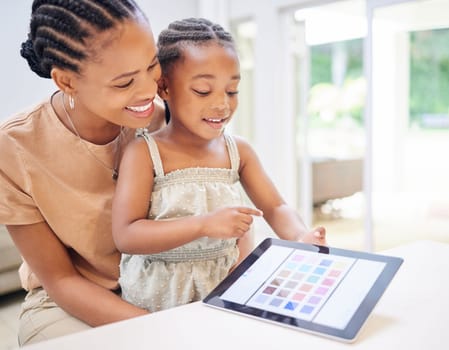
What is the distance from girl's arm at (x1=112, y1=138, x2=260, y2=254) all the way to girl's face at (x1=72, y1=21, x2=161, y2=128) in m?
0.09

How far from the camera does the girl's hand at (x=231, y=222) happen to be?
79 centimetres

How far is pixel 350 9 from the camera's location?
18.6ft

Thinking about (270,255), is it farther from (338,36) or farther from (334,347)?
(338,36)

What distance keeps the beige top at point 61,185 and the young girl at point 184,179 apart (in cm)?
11

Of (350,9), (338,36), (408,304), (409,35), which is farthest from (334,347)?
(409,35)

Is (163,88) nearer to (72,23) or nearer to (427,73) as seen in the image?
(72,23)

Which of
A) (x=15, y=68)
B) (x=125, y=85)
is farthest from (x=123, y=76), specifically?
(x=15, y=68)

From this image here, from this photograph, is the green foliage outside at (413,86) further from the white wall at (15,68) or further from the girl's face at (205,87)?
the girl's face at (205,87)

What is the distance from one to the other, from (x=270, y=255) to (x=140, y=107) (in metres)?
0.38

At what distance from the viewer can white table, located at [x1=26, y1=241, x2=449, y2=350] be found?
0.63 metres

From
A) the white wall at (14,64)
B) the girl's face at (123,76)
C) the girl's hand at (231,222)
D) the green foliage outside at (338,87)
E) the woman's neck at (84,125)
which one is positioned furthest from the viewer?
the green foliage outside at (338,87)

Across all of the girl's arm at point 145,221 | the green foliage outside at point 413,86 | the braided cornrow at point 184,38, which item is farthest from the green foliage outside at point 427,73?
the girl's arm at point 145,221

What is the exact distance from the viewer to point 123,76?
899mm

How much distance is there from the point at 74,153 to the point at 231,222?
1.62ft
